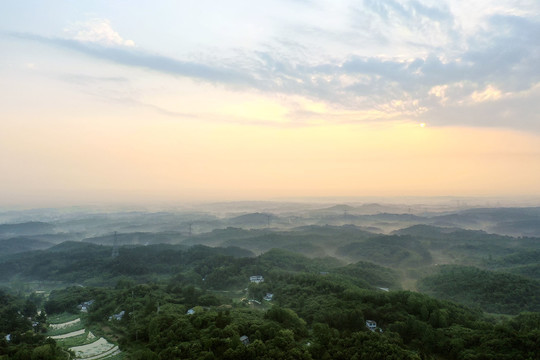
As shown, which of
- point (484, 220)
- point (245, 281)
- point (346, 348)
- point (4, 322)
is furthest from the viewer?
point (484, 220)

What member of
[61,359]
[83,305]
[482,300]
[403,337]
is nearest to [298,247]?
[482,300]

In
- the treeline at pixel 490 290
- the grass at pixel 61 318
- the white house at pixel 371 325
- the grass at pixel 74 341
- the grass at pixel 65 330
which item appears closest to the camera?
the white house at pixel 371 325

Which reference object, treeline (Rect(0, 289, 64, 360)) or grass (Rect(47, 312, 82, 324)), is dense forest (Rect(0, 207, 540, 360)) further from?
grass (Rect(47, 312, 82, 324))

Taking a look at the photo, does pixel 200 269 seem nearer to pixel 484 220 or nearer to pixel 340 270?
pixel 340 270

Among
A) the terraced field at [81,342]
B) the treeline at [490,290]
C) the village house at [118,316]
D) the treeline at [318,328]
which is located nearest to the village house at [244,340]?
the treeline at [318,328]

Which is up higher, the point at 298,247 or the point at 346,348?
the point at 346,348

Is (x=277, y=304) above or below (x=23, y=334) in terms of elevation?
below

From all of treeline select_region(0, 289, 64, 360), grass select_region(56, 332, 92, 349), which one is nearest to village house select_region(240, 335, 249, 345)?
treeline select_region(0, 289, 64, 360)

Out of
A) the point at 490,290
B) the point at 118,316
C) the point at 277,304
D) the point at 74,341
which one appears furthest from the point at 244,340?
the point at 490,290

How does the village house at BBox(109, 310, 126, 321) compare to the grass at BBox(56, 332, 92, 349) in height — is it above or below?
above

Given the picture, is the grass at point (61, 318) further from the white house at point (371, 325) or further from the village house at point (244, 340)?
the white house at point (371, 325)

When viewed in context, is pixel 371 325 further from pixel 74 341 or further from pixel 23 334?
pixel 23 334
